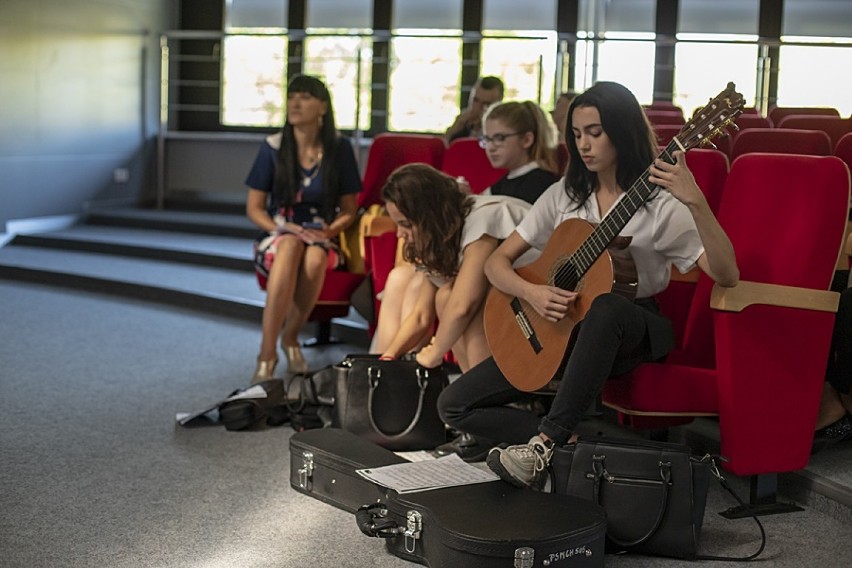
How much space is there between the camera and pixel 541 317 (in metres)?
3.04

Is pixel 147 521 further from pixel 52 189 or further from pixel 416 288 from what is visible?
pixel 52 189

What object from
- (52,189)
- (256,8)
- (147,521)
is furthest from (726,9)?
A: (147,521)

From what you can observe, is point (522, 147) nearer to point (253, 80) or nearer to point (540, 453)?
point (540, 453)

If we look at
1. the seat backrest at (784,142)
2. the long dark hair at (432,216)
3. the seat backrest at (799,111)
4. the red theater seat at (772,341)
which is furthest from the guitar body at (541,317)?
the seat backrest at (799,111)

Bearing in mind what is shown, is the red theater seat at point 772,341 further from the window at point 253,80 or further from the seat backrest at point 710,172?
the window at point 253,80

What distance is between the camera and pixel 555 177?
153 inches

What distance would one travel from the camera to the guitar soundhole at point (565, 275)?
2961 mm

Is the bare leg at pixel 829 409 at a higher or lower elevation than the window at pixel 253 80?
lower

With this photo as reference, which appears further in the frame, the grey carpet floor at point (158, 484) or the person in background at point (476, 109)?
the person in background at point (476, 109)

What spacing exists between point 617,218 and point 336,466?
0.96m

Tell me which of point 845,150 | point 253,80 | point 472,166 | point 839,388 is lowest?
point 839,388

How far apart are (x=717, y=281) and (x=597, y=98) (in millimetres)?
560

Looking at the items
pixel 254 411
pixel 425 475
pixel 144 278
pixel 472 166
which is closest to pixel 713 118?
pixel 425 475

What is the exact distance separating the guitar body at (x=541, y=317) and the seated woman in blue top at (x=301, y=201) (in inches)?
58.4
